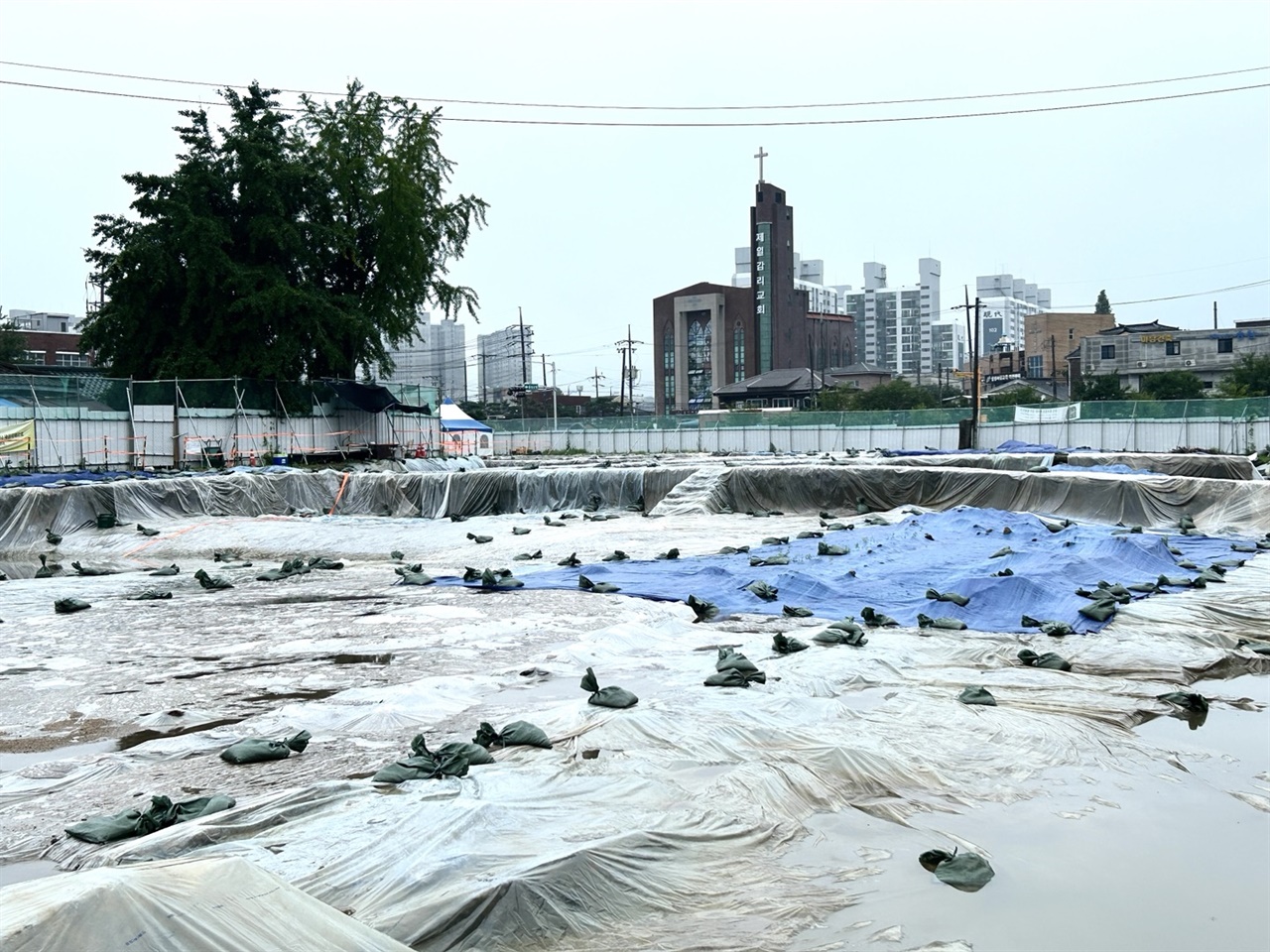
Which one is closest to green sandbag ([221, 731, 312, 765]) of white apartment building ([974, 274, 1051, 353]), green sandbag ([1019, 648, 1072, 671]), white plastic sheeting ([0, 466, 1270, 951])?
white plastic sheeting ([0, 466, 1270, 951])

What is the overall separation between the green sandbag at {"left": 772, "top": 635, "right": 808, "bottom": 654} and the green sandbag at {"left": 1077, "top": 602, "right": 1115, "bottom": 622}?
256cm

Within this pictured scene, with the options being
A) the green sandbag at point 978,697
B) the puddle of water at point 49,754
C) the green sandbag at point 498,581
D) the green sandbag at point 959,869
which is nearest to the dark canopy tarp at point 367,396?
the green sandbag at point 498,581

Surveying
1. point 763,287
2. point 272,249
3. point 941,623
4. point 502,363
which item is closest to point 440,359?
point 502,363

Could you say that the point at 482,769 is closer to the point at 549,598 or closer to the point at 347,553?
the point at 549,598

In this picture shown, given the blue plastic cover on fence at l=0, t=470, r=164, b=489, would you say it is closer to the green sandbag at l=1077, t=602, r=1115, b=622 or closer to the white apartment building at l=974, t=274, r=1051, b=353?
the green sandbag at l=1077, t=602, r=1115, b=622

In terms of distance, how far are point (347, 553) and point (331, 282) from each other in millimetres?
22204

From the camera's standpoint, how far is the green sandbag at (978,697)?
609 cm

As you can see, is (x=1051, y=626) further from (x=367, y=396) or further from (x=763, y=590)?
(x=367, y=396)

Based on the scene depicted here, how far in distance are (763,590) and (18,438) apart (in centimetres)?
2011

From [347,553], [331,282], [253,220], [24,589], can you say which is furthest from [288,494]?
[331,282]

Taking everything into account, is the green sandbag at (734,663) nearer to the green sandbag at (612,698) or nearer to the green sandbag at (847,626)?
the green sandbag at (612,698)

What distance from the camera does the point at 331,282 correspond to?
3544 cm

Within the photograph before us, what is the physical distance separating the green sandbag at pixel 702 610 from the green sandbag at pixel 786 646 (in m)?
1.65

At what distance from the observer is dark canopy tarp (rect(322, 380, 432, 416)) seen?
3155 centimetres
